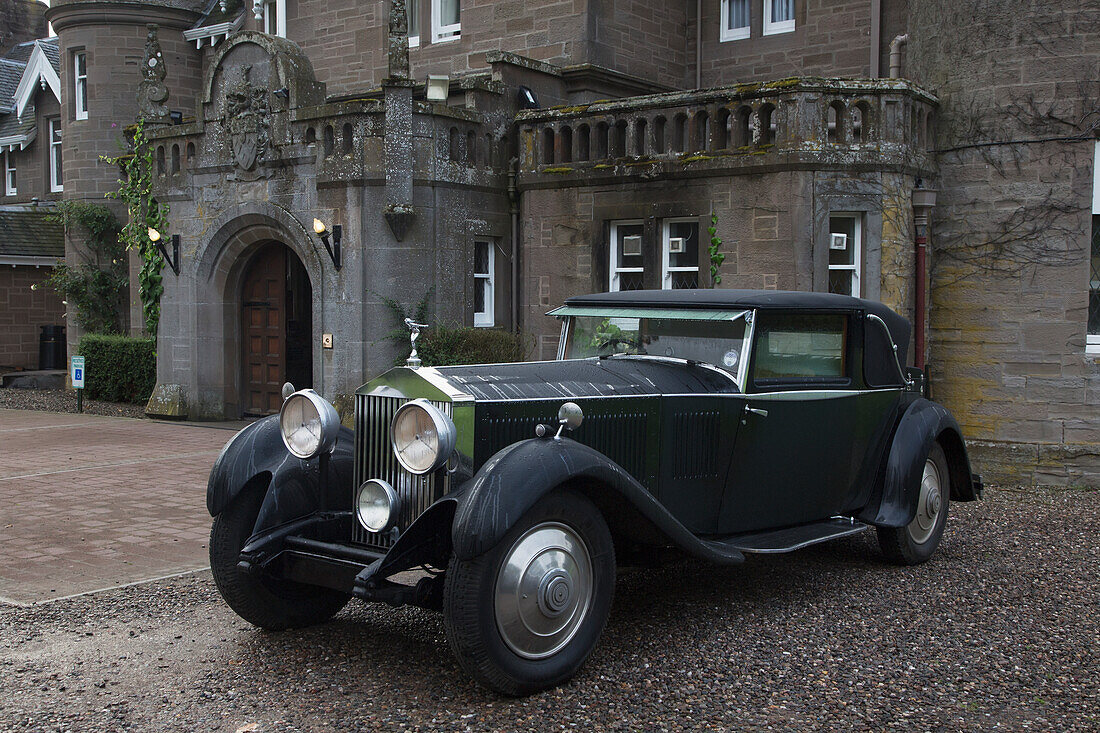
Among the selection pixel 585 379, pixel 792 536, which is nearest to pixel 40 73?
pixel 585 379

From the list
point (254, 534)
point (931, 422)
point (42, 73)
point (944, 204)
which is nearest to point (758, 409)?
point (931, 422)

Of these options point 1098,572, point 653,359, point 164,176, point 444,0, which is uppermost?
point 444,0

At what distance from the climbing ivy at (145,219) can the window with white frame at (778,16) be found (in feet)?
29.3

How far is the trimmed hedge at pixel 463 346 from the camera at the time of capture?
12.2 m

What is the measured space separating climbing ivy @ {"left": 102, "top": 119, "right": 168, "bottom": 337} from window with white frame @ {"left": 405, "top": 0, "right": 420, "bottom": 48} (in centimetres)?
417

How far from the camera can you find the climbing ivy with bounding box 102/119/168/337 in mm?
15492

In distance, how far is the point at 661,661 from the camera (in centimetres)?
496

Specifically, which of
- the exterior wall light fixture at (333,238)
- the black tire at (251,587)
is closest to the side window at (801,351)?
the black tire at (251,587)

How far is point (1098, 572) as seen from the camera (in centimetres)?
686

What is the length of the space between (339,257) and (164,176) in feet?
12.9

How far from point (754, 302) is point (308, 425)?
2518 millimetres

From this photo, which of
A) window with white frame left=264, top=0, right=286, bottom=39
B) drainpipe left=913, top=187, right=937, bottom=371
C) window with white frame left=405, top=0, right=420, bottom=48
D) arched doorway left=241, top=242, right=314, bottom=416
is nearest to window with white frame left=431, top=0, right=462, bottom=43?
window with white frame left=405, top=0, right=420, bottom=48

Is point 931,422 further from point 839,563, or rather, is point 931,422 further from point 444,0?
point 444,0

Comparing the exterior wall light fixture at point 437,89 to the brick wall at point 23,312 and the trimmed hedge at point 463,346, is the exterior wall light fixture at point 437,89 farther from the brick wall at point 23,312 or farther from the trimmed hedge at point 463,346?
the brick wall at point 23,312
